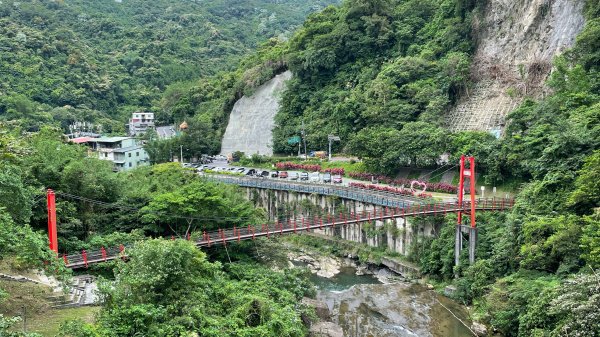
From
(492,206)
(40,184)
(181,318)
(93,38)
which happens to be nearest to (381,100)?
(492,206)

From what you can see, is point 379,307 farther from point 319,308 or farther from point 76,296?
point 76,296

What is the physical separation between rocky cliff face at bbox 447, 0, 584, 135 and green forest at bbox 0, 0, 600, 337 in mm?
1700

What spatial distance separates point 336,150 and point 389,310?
29.1m

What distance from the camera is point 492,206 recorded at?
30688mm

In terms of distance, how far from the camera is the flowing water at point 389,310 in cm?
2498

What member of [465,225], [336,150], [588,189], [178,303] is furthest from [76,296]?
[336,150]

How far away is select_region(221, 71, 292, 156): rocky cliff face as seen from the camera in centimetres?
6406

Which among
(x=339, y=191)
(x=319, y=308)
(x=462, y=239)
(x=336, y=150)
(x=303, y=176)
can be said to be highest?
(x=336, y=150)

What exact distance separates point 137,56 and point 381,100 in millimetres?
68537

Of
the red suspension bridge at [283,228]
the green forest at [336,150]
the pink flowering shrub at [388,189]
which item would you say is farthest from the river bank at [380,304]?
the pink flowering shrub at [388,189]

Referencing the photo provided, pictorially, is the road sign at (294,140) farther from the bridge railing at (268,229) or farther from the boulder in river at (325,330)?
the boulder in river at (325,330)

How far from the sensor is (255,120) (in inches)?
2616

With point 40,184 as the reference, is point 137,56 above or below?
above

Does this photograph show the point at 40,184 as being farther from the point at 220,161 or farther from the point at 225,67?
the point at 225,67
